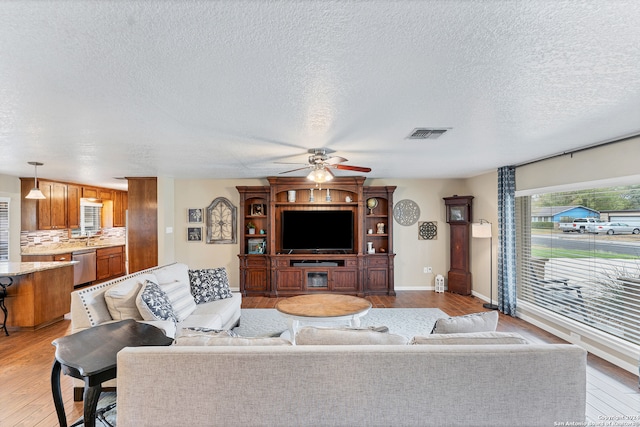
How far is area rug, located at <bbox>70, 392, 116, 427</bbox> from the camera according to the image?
7.01 ft

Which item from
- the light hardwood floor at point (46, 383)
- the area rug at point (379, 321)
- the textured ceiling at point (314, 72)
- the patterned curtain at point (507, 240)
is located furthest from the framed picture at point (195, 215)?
the patterned curtain at point (507, 240)

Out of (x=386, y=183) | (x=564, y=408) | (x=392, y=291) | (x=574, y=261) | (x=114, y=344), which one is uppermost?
(x=386, y=183)

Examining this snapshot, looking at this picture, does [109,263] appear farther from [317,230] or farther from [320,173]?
[320,173]

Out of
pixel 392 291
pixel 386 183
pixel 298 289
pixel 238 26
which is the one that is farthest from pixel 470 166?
pixel 238 26

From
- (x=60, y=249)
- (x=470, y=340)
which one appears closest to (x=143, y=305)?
(x=470, y=340)

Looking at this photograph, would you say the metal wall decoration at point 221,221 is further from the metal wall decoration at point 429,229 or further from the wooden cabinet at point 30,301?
the metal wall decoration at point 429,229

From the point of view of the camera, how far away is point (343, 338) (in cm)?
181

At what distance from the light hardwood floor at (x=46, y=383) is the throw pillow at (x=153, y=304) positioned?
845mm

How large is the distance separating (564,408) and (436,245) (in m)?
4.97

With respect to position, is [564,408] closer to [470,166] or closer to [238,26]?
[238,26]

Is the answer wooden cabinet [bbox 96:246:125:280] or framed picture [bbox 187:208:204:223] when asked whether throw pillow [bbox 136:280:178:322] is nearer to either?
framed picture [bbox 187:208:204:223]

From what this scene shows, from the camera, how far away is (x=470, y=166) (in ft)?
16.0

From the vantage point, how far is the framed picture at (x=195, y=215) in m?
6.32

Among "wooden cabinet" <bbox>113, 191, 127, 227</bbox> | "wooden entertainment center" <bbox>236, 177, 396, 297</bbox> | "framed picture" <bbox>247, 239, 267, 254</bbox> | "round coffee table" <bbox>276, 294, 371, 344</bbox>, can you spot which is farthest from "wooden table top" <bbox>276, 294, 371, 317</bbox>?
"wooden cabinet" <bbox>113, 191, 127, 227</bbox>
